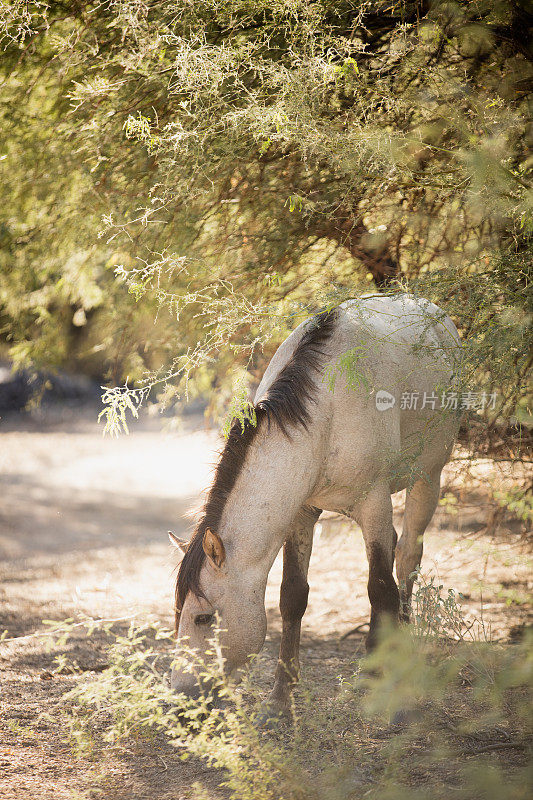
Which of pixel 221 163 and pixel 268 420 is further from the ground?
pixel 221 163

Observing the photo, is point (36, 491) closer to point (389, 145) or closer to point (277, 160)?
point (277, 160)

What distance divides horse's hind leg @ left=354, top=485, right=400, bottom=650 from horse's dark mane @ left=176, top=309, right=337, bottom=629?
0.56 meters

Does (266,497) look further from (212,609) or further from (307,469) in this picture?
(212,609)

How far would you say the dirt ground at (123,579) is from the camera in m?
2.86

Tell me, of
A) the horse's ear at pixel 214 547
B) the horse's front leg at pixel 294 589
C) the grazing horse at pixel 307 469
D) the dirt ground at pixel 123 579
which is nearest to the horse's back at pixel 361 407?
the grazing horse at pixel 307 469

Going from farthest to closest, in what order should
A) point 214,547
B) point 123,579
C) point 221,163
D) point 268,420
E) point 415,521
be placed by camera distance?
point 123,579
point 415,521
point 221,163
point 268,420
point 214,547

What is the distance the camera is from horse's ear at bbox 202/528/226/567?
2746mm

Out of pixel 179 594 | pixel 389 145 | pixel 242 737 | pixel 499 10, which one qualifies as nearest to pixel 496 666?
pixel 242 737

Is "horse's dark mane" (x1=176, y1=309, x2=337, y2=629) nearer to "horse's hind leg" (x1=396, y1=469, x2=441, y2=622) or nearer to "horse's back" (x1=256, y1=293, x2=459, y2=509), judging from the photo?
"horse's back" (x1=256, y1=293, x2=459, y2=509)

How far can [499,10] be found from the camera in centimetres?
280

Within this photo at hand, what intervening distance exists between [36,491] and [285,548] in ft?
25.0

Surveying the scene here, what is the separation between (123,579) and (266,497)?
142 inches

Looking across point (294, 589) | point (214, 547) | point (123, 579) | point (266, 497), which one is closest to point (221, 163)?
point (266, 497)

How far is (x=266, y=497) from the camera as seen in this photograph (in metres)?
2.97
